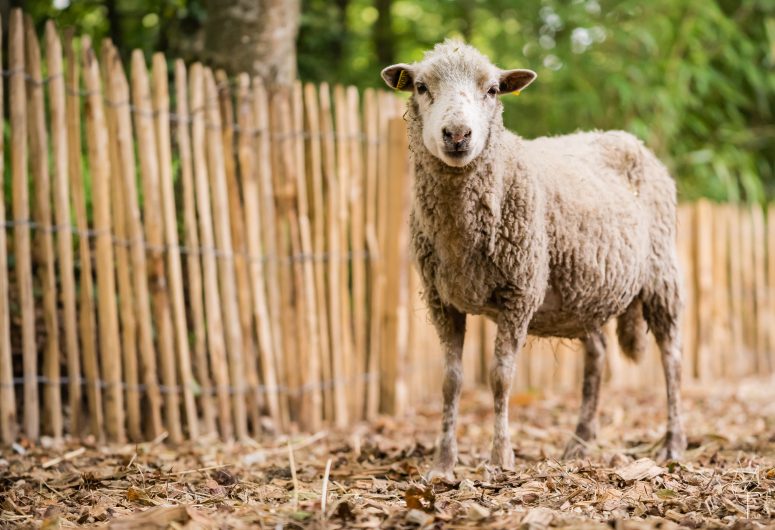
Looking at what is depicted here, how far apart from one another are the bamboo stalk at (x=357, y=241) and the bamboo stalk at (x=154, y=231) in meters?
1.41

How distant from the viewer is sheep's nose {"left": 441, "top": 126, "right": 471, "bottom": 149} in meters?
3.61

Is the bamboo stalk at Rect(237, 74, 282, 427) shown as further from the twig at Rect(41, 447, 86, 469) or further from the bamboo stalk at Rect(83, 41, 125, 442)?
the twig at Rect(41, 447, 86, 469)

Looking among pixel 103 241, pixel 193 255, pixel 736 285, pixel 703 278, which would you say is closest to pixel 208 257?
pixel 193 255

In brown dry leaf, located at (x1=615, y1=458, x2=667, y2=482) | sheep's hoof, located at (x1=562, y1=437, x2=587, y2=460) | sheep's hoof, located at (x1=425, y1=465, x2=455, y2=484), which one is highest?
brown dry leaf, located at (x1=615, y1=458, x2=667, y2=482)

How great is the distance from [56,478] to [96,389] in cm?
114

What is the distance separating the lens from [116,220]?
5098 millimetres

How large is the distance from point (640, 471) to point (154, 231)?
3.05m

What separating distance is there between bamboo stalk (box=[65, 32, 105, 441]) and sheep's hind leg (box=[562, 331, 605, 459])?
9.21 ft

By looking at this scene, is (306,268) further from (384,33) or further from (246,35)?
(384,33)

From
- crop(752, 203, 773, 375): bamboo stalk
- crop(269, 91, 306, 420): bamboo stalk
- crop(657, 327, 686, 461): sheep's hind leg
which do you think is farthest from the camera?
crop(752, 203, 773, 375): bamboo stalk

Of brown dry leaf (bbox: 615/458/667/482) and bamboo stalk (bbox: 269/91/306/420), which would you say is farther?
bamboo stalk (bbox: 269/91/306/420)

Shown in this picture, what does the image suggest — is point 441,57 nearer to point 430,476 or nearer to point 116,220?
point 430,476

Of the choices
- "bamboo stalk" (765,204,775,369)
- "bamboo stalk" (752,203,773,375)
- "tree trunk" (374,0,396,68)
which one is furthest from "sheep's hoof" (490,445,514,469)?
"tree trunk" (374,0,396,68)

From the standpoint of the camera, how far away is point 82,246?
4.96 meters
